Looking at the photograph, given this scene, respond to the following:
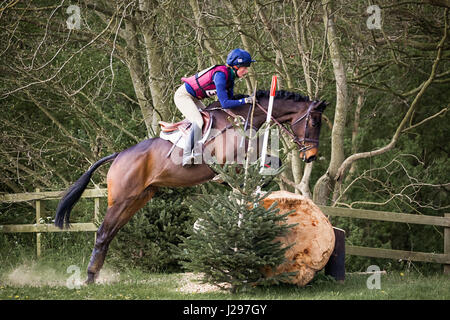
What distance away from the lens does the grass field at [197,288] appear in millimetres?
6293

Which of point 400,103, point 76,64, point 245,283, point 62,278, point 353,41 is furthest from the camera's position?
point 400,103

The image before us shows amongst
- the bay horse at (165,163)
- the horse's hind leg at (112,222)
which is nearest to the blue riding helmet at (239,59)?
the bay horse at (165,163)

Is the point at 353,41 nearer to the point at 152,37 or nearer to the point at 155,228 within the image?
the point at 152,37

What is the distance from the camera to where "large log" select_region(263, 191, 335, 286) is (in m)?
6.70

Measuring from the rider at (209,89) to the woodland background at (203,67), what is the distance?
5.31 ft

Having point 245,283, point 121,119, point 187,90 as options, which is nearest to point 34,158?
point 121,119

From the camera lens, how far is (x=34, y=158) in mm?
11547

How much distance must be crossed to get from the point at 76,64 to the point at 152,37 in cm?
213

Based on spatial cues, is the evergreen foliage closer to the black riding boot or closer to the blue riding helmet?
the black riding boot

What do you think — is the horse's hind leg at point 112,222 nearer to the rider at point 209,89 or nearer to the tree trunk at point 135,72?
the rider at point 209,89

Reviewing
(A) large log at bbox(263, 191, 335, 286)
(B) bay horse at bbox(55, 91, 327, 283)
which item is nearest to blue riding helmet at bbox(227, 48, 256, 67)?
(B) bay horse at bbox(55, 91, 327, 283)

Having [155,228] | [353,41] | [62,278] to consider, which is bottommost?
[62,278]

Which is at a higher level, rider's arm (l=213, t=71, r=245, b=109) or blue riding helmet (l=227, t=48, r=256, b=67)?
blue riding helmet (l=227, t=48, r=256, b=67)

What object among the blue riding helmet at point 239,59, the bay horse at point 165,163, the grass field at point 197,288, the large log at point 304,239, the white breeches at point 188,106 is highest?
the blue riding helmet at point 239,59
